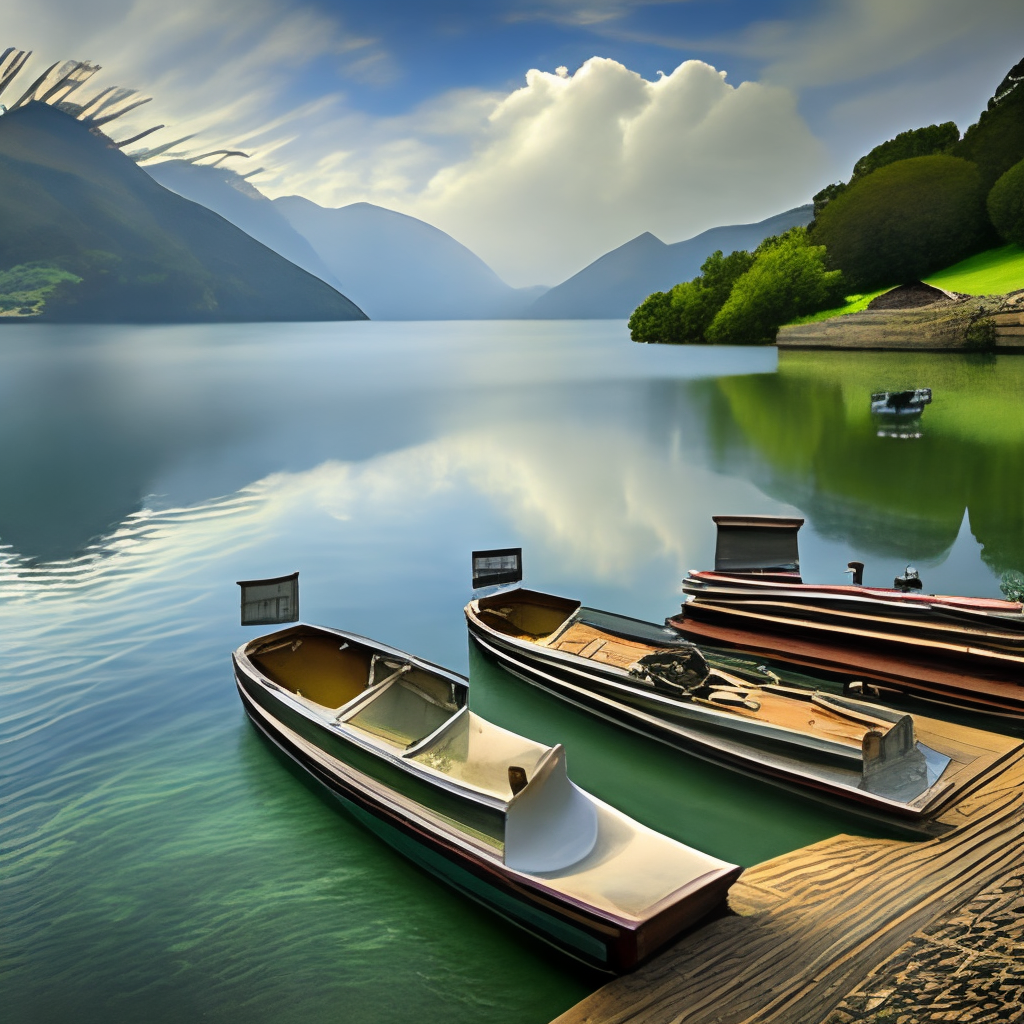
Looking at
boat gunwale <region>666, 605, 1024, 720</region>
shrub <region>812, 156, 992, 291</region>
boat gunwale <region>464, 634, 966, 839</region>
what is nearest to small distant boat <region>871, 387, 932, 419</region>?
boat gunwale <region>666, 605, 1024, 720</region>

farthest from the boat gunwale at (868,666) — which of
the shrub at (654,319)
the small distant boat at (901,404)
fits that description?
the shrub at (654,319)

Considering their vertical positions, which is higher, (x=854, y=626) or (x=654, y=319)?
(x=654, y=319)

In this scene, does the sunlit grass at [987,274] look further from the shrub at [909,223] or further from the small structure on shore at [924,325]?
the shrub at [909,223]

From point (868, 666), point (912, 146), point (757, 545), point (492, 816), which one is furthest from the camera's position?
point (912, 146)

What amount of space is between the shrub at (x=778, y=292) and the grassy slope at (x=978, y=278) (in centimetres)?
259

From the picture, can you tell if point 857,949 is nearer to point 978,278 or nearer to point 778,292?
point 978,278

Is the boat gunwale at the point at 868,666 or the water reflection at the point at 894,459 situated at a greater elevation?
the water reflection at the point at 894,459

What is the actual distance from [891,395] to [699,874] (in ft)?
170

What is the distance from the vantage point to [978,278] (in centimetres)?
10362

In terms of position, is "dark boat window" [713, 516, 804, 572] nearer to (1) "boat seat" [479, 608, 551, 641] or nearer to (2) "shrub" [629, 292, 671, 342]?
(1) "boat seat" [479, 608, 551, 641]

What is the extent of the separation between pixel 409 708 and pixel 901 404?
163 ft

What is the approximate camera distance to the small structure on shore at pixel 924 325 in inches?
3228

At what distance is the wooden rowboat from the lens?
11594 mm

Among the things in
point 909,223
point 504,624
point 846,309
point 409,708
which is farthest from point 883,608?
point 909,223
